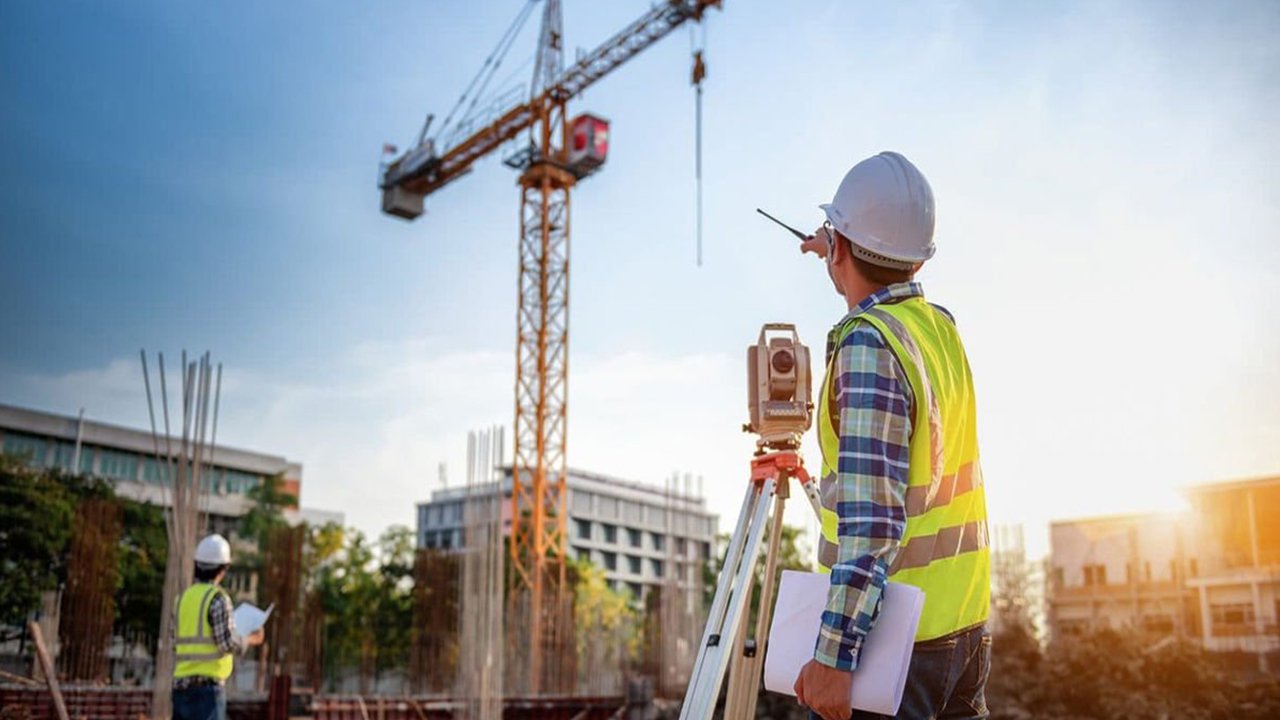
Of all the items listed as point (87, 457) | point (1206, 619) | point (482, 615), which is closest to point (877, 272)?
point (482, 615)

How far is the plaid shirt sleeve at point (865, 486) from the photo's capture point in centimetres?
146

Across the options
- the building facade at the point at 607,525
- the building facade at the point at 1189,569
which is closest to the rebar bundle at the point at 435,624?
the building facade at the point at 1189,569

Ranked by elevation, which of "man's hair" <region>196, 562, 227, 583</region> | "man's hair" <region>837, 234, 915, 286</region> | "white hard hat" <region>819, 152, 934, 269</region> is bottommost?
"man's hair" <region>196, 562, 227, 583</region>

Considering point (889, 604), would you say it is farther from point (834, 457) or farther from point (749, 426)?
point (749, 426)

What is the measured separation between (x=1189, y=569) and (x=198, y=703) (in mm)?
26673

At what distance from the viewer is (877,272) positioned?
174cm

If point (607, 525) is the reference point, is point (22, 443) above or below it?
above

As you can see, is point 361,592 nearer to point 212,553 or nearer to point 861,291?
point 212,553

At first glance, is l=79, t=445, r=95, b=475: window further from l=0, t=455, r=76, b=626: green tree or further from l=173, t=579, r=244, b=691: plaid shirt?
l=173, t=579, r=244, b=691: plaid shirt

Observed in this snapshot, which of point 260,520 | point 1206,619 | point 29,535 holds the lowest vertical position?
point 1206,619

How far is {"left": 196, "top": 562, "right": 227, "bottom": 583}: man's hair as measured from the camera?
5.21 metres

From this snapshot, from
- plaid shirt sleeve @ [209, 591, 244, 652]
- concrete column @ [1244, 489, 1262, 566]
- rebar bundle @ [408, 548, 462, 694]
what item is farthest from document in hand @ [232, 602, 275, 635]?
concrete column @ [1244, 489, 1262, 566]

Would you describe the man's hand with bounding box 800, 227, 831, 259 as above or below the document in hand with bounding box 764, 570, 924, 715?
above

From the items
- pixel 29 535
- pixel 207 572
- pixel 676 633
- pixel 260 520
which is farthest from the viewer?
pixel 260 520
